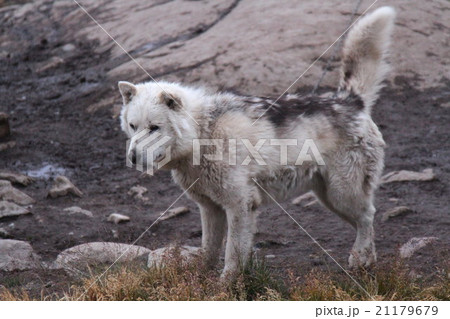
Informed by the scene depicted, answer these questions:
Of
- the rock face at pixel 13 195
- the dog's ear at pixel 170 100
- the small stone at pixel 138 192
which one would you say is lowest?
the small stone at pixel 138 192

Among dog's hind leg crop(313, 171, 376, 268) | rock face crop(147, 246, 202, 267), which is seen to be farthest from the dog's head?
dog's hind leg crop(313, 171, 376, 268)

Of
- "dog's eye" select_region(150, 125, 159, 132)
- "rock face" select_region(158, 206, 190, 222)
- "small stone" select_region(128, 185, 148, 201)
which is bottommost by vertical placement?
"small stone" select_region(128, 185, 148, 201)

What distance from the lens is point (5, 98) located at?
502 inches

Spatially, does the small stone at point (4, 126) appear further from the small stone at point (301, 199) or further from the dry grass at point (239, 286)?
the dry grass at point (239, 286)

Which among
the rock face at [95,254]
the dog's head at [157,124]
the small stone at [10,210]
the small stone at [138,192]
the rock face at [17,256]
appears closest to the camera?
the dog's head at [157,124]

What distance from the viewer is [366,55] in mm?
6559

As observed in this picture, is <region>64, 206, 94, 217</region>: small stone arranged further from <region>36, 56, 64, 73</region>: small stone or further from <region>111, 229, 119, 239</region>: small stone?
<region>36, 56, 64, 73</region>: small stone

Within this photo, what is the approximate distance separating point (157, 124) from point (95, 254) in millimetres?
1515

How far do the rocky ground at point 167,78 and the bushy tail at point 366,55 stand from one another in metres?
1.54

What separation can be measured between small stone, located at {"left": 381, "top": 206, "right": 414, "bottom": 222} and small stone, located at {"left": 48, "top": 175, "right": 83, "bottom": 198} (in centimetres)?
377

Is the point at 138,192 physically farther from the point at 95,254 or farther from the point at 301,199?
the point at 95,254

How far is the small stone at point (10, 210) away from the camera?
25.8 ft

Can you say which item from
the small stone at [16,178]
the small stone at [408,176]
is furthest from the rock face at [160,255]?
the small stone at [16,178]

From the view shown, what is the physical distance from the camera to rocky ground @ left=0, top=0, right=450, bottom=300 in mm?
7203
